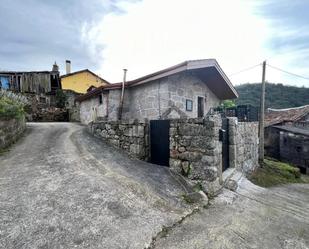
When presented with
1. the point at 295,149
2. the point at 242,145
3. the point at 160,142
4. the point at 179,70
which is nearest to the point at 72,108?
the point at 179,70

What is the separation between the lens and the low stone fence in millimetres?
6504

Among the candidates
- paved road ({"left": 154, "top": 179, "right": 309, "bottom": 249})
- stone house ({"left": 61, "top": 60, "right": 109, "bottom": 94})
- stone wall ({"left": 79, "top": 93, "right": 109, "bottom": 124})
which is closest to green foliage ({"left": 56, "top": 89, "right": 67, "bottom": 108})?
stone house ({"left": 61, "top": 60, "right": 109, "bottom": 94})

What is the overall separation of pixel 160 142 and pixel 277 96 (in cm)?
3870

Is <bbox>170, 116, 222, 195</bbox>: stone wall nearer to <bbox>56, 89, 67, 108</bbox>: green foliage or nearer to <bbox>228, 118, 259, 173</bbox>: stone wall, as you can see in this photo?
<bbox>228, 118, 259, 173</bbox>: stone wall

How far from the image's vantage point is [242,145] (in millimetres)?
8516

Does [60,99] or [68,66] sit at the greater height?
[68,66]

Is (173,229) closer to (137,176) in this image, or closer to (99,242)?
(99,242)

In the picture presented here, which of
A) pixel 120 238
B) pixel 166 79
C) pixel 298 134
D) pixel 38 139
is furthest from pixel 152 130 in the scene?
pixel 298 134

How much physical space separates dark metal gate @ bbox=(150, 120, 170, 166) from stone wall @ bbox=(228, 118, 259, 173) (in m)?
2.70

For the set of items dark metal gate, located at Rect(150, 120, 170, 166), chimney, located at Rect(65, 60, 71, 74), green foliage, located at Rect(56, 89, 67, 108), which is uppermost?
chimney, located at Rect(65, 60, 71, 74)

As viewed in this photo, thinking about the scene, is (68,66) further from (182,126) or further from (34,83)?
(182,126)

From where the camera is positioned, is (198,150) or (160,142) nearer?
(198,150)

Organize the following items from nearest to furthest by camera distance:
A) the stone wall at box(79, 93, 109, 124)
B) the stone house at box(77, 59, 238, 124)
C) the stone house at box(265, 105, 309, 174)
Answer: the stone house at box(77, 59, 238, 124) < the stone wall at box(79, 93, 109, 124) < the stone house at box(265, 105, 309, 174)

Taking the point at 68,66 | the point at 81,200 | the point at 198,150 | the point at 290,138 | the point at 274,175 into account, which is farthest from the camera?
the point at 68,66
